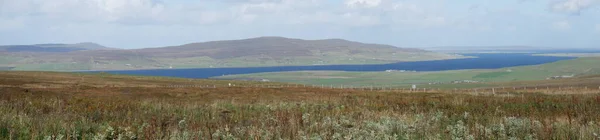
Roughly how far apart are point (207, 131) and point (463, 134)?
15.4 ft

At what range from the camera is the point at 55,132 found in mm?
9383

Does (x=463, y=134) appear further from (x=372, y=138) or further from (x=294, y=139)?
(x=294, y=139)

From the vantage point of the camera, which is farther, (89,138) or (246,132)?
(246,132)

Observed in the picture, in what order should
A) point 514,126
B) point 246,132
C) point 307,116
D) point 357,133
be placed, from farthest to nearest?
point 307,116
point 514,126
point 246,132
point 357,133

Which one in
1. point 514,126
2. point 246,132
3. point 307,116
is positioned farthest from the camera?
point 307,116

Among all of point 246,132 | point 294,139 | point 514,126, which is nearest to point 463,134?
point 514,126

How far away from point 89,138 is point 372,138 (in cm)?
485

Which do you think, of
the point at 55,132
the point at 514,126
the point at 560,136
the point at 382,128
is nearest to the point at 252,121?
the point at 382,128

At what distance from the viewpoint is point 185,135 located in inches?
354

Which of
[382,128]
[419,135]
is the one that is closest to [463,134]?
[419,135]

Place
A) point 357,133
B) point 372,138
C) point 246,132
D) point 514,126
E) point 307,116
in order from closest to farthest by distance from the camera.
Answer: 1. point 372,138
2. point 357,133
3. point 246,132
4. point 514,126
5. point 307,116

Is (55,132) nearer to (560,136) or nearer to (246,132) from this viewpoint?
(246,132)

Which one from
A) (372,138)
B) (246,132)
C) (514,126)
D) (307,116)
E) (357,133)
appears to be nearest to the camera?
(372,138)

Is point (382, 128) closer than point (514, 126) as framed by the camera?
Yes
